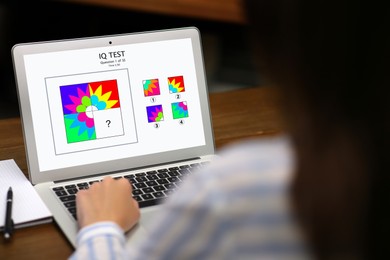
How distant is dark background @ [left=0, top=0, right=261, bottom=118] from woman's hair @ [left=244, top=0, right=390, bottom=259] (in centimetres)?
293

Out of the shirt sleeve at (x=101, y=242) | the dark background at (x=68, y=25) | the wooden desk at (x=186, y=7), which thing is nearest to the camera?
the shirt sleeve at (x=101, y=242)

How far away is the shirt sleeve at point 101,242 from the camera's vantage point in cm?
105

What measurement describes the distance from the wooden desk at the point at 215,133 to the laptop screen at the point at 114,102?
0.11 meters

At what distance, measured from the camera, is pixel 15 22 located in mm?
3688

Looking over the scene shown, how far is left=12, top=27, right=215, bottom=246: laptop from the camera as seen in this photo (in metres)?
1.36

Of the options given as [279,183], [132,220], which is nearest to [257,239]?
[279,183]

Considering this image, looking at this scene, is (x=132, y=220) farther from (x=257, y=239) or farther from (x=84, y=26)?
(x=84, y=26)

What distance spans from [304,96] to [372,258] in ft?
0.52

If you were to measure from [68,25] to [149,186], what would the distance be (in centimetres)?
265

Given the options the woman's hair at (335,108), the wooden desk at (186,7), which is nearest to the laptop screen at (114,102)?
the woman's hair at (335,108)

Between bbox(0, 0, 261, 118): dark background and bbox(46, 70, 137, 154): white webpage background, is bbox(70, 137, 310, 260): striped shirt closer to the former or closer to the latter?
bbox(46, 70, 137, 154): white webpage background

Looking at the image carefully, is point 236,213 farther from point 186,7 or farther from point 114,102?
point 186,7

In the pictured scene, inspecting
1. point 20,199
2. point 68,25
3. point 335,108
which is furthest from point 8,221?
point 68,25

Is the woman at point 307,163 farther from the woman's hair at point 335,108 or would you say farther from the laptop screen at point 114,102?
the laptop screen at point 114,102
